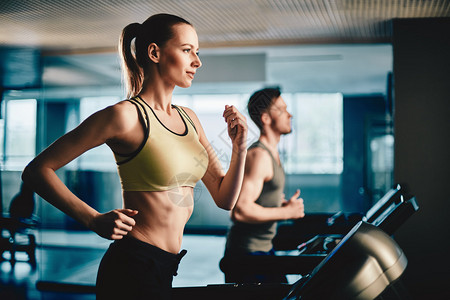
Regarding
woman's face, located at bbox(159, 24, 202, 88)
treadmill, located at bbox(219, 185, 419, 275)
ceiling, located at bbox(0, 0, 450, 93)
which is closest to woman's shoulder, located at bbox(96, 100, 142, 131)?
woman's face, located at bbox(159, 24, 202, 88)

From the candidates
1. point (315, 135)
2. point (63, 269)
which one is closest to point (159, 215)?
point (63, 269)

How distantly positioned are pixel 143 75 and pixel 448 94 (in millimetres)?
2835

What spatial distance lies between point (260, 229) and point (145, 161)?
1.21 meters

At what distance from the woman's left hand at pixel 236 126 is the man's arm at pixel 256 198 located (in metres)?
0.84

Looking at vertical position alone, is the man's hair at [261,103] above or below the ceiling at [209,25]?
below

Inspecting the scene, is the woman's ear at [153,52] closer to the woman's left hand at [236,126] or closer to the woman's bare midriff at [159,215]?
the woman's left hand at [236,126]

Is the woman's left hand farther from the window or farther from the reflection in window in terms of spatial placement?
the window

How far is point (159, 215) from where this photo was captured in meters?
1.11

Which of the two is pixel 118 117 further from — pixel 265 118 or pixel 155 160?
pixel 265 118

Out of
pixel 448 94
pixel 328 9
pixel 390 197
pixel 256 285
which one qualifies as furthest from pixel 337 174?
pixel 256 285

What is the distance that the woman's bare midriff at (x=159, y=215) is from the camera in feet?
3.57

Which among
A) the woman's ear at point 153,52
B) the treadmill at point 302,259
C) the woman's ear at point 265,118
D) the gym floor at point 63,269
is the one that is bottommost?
the gym floor at point 63,269

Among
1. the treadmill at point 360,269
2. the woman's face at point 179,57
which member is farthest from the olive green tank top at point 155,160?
the treadmill at point 360,269

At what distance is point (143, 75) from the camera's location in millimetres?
1218
